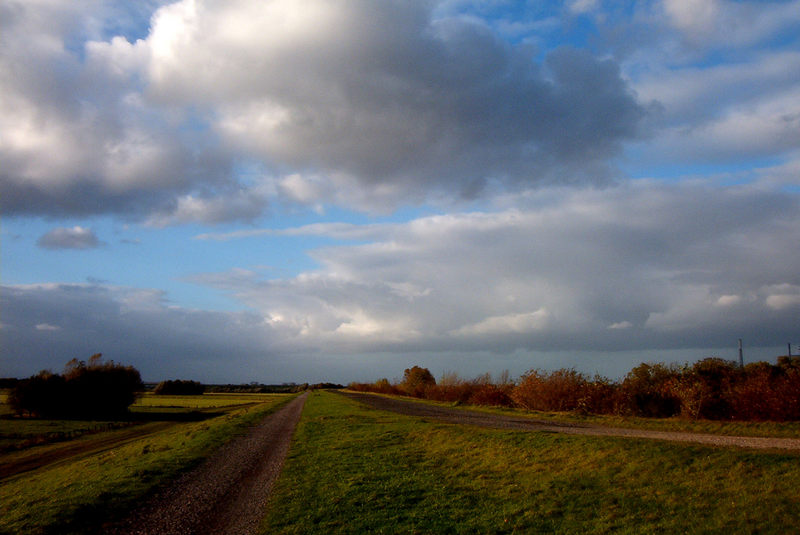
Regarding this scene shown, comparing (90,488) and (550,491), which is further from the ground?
(550,491)

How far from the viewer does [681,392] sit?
2642 centimetres

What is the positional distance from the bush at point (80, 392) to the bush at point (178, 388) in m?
82.3

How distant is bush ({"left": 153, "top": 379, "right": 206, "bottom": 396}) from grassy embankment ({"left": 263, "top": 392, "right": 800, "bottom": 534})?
16316cm

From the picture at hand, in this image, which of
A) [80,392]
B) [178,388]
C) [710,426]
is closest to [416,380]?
[80,392]

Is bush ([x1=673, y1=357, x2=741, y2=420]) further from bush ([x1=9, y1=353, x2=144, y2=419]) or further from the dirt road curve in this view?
bush ([x1=9, y1=353, x2=144, y2=419])

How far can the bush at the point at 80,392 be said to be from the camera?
238 ft

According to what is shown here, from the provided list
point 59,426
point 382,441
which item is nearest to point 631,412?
point 382,441

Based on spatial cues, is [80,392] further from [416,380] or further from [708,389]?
[708,389]

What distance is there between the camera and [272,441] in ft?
84.9

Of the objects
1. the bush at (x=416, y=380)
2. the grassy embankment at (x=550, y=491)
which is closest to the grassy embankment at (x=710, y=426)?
the grassy embankment at (x=550, y=491)

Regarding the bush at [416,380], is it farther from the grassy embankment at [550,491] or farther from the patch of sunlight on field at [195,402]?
the grassy embankment at [550,491]

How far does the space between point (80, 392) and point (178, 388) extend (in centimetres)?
9156

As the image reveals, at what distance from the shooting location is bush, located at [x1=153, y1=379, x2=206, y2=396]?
163 m

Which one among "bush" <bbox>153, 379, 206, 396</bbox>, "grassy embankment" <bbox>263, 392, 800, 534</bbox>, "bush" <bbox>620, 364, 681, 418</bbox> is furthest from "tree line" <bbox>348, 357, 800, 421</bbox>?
"bush" <bbox>153, 379, 206, 396</bbox>
